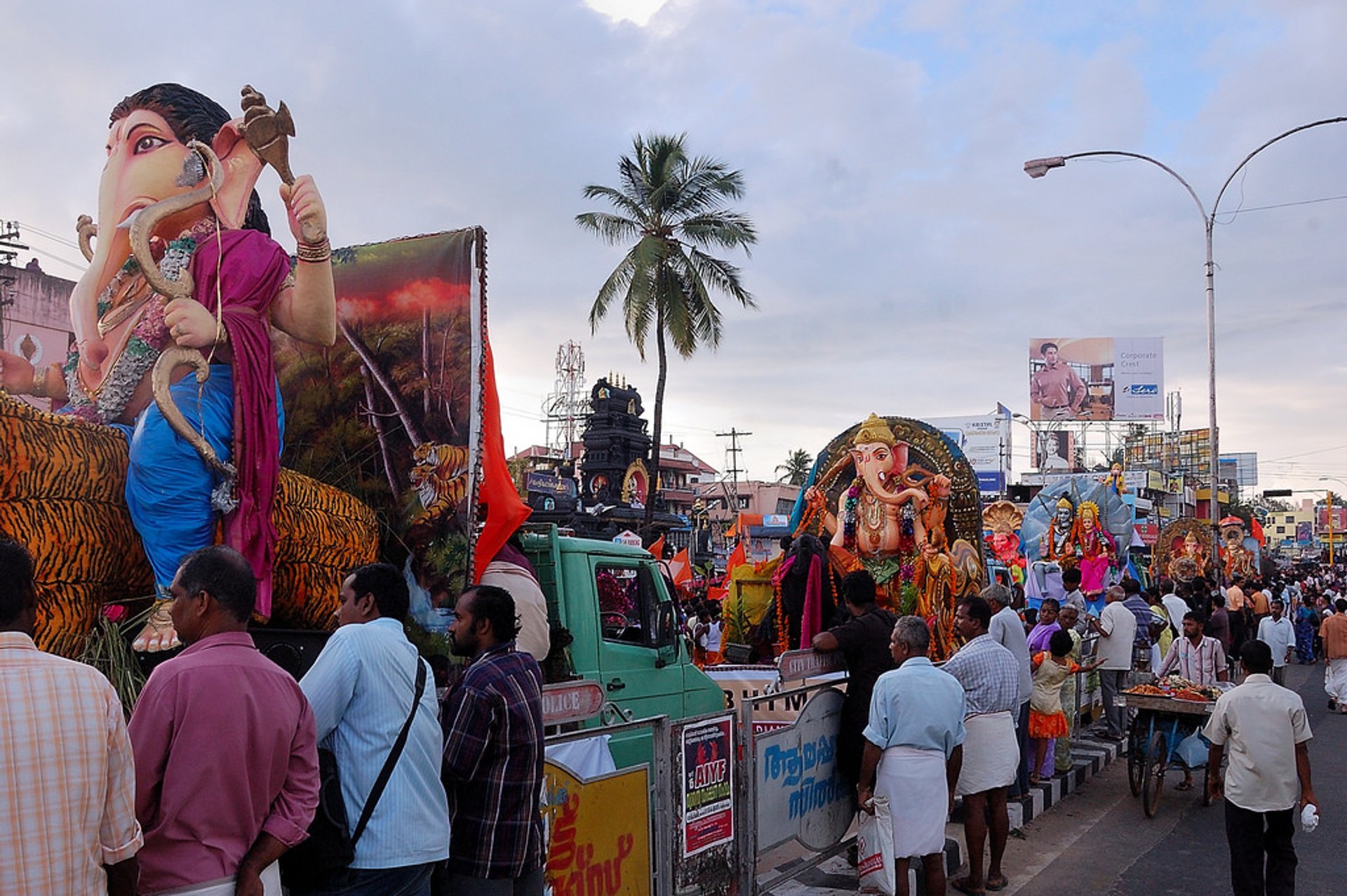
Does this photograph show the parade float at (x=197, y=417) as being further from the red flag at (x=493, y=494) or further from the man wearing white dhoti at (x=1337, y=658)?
the man wearing white dhoti at (x=1337, y=658)

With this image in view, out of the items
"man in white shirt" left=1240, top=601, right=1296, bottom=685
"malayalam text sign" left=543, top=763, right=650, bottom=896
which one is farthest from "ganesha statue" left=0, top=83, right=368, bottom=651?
"man in white shirt" left=1240, top=601, right=1296, bottom=685

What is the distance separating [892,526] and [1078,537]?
1177cm

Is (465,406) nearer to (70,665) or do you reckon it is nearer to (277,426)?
(277,426)

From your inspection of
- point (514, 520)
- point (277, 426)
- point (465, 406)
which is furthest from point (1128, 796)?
point (277, 426)

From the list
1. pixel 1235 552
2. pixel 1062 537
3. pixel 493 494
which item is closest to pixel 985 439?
pixel 1235 552

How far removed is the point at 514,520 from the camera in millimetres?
5945

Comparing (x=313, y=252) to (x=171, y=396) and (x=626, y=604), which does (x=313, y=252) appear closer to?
(x=171, y=396)

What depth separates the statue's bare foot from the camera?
399 centimetres

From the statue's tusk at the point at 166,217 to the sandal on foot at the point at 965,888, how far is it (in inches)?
219

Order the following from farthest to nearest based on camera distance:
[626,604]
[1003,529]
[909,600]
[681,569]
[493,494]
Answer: [1003,529] → [681,569] → [909,600] → [626,604] → [493,494]

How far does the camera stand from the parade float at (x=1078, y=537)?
16.9 meters

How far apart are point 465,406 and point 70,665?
3103mm

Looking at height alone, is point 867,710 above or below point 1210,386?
below

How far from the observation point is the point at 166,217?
4242mm
